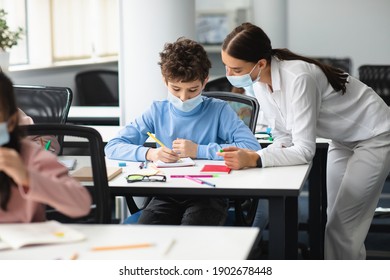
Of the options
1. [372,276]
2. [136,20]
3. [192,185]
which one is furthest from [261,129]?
[372,276]

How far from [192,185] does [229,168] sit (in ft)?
0.96

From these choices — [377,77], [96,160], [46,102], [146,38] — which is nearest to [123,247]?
[96,160]

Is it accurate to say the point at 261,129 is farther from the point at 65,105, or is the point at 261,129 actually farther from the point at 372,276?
the point at 372,276

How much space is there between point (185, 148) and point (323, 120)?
1.77 feet

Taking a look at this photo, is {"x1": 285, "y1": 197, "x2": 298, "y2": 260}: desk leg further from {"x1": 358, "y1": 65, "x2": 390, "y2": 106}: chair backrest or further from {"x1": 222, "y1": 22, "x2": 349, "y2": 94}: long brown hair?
{"x1": 358, "y1": 65, "x2": 390, "y2": 106}: chair backrest

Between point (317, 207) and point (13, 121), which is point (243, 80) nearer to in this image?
point (317, 207)

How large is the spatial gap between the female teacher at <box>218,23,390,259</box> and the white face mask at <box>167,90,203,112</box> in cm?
16

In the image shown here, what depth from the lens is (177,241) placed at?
184 cm

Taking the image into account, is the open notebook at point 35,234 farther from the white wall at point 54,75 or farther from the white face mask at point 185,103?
the white wall at point 54,75

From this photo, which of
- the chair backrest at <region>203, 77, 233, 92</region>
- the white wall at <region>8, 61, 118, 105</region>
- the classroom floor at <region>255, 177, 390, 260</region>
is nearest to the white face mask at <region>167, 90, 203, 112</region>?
the classroom floor at <region>255, 177, 390, 260</region>

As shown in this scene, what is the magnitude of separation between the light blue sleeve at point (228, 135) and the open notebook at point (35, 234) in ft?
3.72

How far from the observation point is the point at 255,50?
287 cm

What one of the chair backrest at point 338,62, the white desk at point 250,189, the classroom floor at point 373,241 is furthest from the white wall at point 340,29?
the white desk at point 250,189

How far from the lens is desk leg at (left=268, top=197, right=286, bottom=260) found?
2.49 metres
